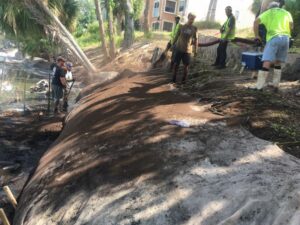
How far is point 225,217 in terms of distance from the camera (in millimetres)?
4762

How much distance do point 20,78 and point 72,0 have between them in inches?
258

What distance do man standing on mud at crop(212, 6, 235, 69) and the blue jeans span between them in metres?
4.63

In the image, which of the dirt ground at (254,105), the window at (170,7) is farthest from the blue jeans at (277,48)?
the window at (170,7)

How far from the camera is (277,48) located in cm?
917

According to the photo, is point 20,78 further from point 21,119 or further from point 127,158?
point 127,158

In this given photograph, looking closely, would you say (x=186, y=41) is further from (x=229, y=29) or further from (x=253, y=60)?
(x=229, y=29)

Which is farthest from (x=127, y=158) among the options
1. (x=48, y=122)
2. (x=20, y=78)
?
(x=20, y=78)

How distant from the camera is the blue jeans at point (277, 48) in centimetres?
913

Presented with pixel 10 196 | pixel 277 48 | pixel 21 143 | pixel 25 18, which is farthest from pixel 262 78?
pixel 25 18

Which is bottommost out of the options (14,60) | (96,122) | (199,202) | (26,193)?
(14,60)

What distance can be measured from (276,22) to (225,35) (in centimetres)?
489

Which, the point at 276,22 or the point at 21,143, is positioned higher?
the point at 276,22

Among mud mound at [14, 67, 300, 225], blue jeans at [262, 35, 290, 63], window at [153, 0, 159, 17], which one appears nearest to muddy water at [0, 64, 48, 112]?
mud mound at [14, 67, 300, 225]

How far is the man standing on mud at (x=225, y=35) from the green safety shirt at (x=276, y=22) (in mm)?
4505
